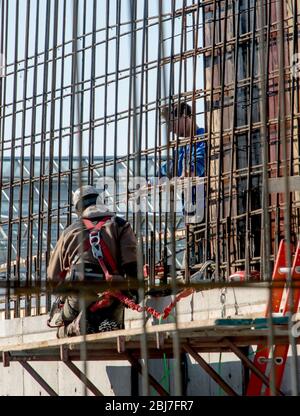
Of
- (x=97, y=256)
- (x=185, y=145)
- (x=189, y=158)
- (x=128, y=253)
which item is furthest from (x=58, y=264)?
(x=185, y=145)

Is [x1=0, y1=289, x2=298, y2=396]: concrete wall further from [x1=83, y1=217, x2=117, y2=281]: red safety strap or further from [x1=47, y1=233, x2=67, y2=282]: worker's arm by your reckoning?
[x1=47, y1=233, x2=67, y2=282]: worker's arm

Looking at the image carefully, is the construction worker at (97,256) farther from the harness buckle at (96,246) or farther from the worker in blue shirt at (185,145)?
the worker in blue shirt at (185,145)

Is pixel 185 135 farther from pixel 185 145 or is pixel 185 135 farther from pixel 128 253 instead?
pixel 128 253

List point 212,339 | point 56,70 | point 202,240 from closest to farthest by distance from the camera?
point 212,339, point 202,240, point 56,70

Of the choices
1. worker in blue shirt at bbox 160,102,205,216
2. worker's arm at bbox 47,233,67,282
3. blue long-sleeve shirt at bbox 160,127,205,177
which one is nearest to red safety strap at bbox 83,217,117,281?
worker's arm at bbox 47,233,67,282

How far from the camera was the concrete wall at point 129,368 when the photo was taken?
9.86 metres

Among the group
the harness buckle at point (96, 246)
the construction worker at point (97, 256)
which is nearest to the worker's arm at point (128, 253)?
the construction worker at point (97, 256)

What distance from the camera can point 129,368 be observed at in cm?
1120

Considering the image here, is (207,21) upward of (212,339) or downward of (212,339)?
upward

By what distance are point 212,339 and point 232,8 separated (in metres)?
4.93

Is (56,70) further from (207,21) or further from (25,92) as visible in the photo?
(207,21)

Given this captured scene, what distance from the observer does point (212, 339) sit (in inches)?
346
